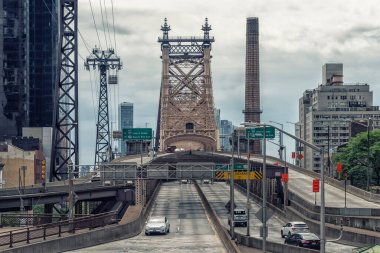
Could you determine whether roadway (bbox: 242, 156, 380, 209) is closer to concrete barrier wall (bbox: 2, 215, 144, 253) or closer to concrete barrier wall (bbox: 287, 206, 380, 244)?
concrete barrier wall (bbox: 287, 206, 380, 244)

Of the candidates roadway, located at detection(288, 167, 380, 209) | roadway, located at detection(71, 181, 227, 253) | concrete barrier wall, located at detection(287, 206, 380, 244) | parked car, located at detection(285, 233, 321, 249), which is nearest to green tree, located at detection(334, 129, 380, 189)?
roadway, located at detection(288, 167, 380, 209)

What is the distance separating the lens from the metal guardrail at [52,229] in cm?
4668

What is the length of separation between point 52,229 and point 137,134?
50.0 meters

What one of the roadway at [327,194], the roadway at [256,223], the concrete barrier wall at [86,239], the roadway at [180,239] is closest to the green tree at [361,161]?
the roadway at [327,194]

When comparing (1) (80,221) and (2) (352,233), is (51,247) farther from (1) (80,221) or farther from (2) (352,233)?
(2) (352,233)

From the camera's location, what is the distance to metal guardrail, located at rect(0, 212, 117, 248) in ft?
153

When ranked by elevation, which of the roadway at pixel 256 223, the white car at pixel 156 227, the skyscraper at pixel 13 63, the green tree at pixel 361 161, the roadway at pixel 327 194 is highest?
the skyscraper at pixel 13 63

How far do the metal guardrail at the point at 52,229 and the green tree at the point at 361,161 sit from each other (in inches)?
2732

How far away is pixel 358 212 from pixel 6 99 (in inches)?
5305

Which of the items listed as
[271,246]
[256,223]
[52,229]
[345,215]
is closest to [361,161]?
[256,223]

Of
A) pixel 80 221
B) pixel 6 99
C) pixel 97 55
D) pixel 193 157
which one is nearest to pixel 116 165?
pixel 80 221

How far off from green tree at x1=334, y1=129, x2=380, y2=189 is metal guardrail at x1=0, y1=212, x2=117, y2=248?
228 ft

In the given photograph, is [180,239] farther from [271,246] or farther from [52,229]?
[271,246]

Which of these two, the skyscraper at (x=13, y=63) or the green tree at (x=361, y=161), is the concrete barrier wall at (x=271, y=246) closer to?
the green tree at (x=361, y=161)
